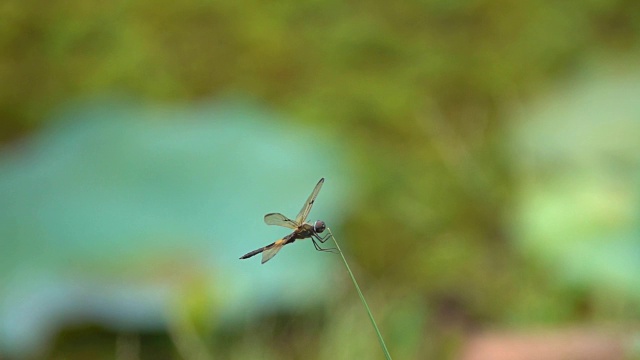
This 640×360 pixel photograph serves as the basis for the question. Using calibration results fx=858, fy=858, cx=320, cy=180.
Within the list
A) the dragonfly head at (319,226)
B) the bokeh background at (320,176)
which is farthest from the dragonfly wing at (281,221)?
the bokeh background at (320,176)

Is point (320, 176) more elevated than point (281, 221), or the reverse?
point (320, 176)

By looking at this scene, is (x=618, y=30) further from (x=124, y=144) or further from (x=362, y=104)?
(x=124, y=144)

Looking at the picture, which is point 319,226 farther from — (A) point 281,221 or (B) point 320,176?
(B) point 320,176

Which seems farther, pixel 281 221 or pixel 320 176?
pixel 320 176

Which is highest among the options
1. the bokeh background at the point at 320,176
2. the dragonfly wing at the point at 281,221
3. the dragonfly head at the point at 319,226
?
the bokeh background at the point at 320,176

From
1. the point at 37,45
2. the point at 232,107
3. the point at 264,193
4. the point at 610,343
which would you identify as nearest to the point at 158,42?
the point at 37,45

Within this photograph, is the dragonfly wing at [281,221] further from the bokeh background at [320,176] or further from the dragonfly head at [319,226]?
the bokeh background at [320,176]

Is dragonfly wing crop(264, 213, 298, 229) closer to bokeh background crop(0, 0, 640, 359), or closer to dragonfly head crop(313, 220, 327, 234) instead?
dragonfly head crop(313, 220, 327, 234)

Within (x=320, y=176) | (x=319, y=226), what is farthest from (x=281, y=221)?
(x=320, y=176)

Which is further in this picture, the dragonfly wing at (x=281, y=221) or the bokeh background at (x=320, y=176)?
the bokeh background at (x=320, y=176)
